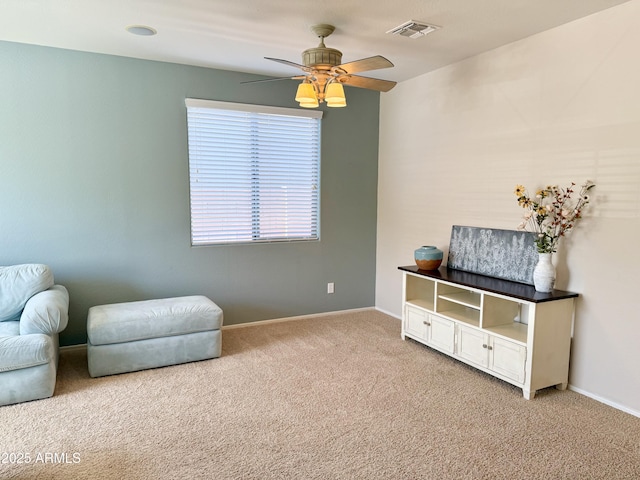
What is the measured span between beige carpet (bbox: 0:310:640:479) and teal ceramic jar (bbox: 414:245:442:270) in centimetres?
82

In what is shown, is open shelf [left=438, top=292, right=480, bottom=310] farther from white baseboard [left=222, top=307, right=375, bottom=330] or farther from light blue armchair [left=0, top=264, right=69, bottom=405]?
light blue armchair [left=0, top=264, right=69, bottom=405]

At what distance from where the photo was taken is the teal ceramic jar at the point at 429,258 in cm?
383

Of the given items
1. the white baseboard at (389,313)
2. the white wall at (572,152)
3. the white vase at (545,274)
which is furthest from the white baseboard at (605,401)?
the white baseboard at (389,313)

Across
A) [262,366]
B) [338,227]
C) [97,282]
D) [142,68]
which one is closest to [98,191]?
[97,282]

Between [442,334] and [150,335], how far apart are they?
2.35m

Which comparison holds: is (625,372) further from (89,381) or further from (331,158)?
(89,381)

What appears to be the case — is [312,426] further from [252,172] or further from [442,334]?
[252,172]

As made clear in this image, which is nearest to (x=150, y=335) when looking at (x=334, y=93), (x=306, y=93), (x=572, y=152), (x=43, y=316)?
(x=43, y=316)

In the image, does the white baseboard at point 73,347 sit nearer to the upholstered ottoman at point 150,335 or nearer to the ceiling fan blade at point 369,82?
the upholstered ottoman at point 150,335

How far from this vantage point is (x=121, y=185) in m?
3.85

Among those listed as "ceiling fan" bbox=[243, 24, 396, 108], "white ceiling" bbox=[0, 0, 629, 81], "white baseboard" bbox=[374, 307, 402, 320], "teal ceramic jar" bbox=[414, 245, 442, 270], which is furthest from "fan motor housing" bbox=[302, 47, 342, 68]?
"white baseboard" bbox=[374, 307, 402, 320]

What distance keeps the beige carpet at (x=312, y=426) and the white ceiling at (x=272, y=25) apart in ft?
8.35

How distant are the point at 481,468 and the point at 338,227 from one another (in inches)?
121

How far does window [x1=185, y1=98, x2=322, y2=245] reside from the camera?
4.16 meters
